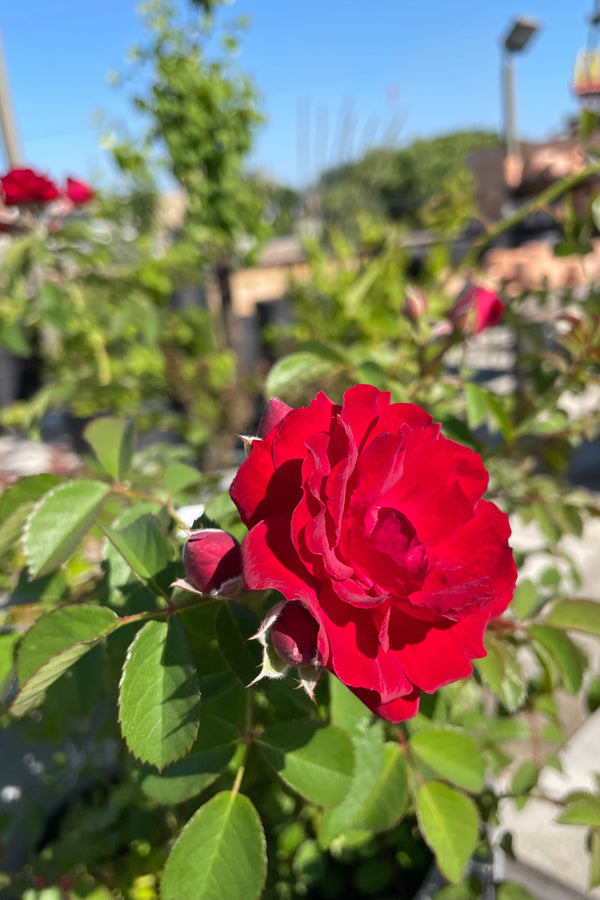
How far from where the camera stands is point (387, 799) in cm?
52

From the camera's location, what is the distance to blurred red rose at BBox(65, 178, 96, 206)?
153 cm

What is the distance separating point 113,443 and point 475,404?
0.36 meters

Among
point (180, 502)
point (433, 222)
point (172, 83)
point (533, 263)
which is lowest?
point (533, 263)

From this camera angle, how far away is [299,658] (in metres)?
0.32

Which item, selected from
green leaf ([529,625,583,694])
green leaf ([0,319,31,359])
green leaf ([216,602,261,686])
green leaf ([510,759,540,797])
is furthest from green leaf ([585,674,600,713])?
green leaf ([0,319,31,359])

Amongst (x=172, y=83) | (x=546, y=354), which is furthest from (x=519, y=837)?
(x=172, y=83)

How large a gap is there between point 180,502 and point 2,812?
1.70ft

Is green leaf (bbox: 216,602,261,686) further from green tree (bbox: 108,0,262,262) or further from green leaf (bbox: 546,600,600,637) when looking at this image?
green tree (bbox: 108,0,262,262)

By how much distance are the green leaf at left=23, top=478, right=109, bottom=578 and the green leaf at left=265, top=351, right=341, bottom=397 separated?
8.2 inches

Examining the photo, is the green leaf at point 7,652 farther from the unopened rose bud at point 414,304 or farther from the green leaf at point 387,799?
the unopened rose bud at point 414,304

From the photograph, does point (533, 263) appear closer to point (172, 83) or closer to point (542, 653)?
point (172, 83)

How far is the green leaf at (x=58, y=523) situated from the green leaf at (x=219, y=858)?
21cm

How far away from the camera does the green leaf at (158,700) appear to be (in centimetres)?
37

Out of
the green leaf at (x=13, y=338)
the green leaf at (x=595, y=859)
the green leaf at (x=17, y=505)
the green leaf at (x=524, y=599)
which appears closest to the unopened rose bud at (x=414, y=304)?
the green leaf at (x=524, y=599)
